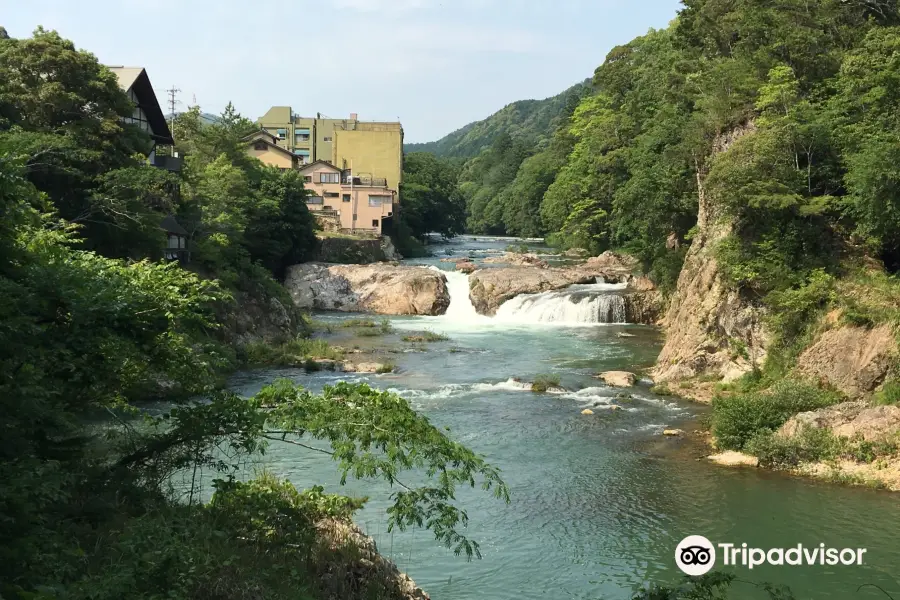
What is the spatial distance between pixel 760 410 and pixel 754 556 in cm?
649

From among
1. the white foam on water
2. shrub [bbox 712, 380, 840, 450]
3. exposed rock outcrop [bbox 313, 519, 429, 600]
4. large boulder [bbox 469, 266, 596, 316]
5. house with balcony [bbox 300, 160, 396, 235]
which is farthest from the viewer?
house with balcony [bbox 300, 160, 396, 235]

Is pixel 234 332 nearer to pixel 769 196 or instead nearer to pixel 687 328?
pixel 687 328

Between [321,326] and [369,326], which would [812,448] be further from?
[321,326]

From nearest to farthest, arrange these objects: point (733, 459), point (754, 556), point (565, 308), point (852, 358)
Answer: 1. point (754, 556)
2. point (733, 459)
3. point (852, 358)
4. point (565, 308)

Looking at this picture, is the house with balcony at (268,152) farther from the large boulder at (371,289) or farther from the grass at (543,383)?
the grass at (543,383)

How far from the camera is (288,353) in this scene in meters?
30.1

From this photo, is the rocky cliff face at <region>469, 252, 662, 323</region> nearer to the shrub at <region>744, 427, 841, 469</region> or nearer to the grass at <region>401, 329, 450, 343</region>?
the grass at <region>401, 329, 450, 343</region>

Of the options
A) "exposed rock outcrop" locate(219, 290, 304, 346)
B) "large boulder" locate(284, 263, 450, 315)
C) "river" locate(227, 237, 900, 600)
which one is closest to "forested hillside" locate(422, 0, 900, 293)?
"river" locate(227, 237, 900, 600)

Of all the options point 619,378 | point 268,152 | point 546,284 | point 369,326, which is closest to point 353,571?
point 619,378

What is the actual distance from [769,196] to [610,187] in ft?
93.2

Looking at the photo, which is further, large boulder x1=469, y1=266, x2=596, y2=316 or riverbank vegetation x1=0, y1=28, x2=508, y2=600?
large boulder x1=469, y1=266, x2=596, y2=316

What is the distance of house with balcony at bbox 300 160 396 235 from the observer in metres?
64.5

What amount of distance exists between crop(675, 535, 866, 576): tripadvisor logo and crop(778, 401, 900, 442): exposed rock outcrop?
4.75m

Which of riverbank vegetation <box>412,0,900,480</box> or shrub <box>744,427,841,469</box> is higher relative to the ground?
riverbank vegetation <box>412,0,900,480</box>
